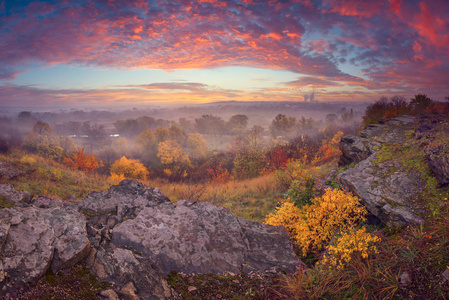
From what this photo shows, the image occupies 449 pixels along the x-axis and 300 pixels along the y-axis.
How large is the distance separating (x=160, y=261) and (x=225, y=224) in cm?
155

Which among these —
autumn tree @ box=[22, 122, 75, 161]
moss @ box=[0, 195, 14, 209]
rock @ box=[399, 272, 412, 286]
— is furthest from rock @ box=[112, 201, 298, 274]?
autumn tree @ box=[22, 122, 75, 161]

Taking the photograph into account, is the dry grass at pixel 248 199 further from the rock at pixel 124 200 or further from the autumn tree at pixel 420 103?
the autumn tree at pixel 420 103

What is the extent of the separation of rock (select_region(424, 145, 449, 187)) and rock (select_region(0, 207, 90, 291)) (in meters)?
7.97

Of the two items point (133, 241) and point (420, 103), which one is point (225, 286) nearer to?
point (133, 241)

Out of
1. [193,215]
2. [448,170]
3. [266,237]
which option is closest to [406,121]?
[448,170]

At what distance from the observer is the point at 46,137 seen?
51656 mm

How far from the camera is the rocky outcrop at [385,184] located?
209 inches

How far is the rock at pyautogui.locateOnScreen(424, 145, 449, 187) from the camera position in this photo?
17.8 feet

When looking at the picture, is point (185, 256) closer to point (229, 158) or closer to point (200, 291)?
point (200, 291)

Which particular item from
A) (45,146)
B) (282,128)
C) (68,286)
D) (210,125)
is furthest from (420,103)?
(210,125)

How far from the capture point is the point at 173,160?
47.7 metres

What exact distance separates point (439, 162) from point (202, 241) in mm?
6648

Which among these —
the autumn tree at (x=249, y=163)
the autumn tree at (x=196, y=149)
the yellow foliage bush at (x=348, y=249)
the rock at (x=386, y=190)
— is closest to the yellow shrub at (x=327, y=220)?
the rock at (x=386, y=190)

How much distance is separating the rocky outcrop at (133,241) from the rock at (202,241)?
2 cm
